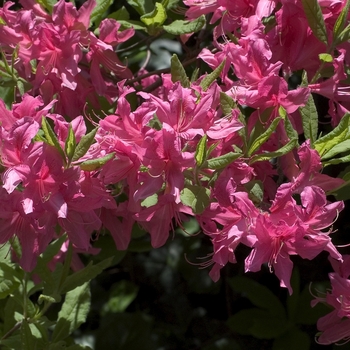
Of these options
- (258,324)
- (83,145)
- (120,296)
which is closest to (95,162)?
(83,145)

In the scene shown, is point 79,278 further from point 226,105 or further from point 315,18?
point 315,18

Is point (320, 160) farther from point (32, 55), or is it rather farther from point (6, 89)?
point (6, 89)

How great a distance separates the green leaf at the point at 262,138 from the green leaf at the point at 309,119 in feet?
0.28

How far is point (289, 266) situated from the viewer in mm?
1025

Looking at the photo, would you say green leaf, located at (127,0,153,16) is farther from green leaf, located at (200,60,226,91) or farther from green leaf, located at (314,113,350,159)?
green leaf, located at (314,113,350,159)

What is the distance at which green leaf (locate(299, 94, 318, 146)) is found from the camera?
107cm

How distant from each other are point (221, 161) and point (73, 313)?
656 mm

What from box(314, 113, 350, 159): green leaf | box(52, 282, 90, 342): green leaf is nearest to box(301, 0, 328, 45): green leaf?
box(314, 113, 350, 159): green leaf

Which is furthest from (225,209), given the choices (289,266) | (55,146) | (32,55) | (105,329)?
(105,329)

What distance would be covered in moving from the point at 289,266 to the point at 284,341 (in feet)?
2.20

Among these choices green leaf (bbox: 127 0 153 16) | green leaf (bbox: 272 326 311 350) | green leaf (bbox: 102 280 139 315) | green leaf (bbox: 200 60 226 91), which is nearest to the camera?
green leaf (bbox: 200 60 226 91)

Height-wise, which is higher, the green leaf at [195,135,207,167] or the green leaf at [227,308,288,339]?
the green leaf at [195,135,207,167]

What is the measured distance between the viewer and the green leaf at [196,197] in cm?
100

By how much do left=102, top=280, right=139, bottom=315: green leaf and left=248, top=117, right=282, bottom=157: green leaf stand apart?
3.07 feet
